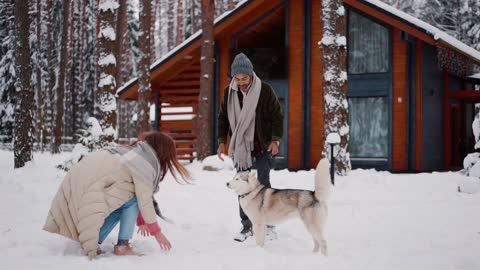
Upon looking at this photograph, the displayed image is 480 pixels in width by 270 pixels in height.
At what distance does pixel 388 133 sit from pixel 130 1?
102 feet

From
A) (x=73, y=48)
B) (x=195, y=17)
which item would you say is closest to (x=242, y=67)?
(x=73, y=48)

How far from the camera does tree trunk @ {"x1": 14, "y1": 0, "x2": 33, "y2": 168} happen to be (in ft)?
43.6

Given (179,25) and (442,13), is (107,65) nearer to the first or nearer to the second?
(179,25)

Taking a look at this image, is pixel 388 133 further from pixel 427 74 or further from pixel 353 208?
pixel 353 208

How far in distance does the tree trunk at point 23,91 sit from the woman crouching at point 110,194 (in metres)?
10.7

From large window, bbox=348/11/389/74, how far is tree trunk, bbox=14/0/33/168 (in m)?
10.3

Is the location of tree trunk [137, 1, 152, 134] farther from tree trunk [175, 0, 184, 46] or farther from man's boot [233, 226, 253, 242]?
tree trunk [175, 0, 184, 46]

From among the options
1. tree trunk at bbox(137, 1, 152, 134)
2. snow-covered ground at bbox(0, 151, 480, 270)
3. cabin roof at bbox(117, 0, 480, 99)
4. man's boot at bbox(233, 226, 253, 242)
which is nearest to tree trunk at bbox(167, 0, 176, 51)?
cabin roof at bbox(117, 0, 480, 99)

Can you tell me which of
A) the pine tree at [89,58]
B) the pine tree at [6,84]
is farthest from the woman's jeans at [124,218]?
the pine tree at [89,58]

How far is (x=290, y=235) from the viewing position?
208 inches

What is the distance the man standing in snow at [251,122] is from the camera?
5082mm

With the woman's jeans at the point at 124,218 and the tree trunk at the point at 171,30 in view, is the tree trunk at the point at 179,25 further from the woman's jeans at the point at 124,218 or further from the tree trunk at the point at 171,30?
the woman's jeans at the point at 124,218

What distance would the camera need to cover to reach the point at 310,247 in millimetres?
4656

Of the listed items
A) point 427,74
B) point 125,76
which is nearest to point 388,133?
point 427,74
